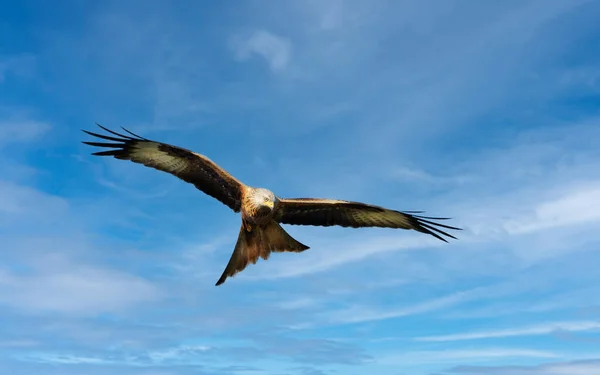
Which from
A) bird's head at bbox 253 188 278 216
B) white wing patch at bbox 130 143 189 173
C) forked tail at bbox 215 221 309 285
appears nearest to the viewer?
bird's head at bbox 253 188 278 216

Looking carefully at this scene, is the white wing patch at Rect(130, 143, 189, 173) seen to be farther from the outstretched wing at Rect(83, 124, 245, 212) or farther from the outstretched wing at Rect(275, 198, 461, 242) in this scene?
the outstretched wing at Rect(275, 198, 461, 242)

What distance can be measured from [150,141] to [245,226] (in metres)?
2.53

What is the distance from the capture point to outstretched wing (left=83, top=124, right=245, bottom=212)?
1166 centimetres

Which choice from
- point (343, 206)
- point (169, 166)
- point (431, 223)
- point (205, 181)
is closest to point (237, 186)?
point (205, 181)

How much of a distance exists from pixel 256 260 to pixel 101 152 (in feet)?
12.4

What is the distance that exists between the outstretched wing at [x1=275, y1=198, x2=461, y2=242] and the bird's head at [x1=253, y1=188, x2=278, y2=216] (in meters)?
0.81

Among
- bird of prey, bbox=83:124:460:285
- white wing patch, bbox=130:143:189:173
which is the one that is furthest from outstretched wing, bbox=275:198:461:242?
white wing patch, bbox=130:143:189:173

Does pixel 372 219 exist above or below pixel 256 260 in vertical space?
above

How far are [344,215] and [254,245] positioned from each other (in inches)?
87.5

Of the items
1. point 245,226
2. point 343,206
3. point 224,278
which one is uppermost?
point 343,206

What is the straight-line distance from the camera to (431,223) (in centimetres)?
1266

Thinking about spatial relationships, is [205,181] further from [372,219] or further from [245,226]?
[372,219]

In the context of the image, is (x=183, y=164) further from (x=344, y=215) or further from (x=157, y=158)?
(x=344, y=215)

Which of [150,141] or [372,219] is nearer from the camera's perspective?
[150,141]
